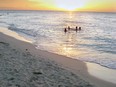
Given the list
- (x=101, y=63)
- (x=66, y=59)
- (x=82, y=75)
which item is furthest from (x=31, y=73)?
(x=101, y=63)

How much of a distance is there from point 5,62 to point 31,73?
197 cm

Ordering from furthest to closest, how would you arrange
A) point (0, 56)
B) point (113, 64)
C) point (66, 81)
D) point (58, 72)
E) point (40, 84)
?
point (113, 64), point (0, 56), point (58, 72), point (66, 81), point (40, 84)

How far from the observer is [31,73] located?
9695mm

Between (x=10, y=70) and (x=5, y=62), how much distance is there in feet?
4.52

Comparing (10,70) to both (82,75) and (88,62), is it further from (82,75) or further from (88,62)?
(88,62)

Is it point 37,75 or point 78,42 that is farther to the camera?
point 78,42

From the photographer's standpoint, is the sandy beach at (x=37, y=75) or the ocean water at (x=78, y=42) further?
the ocean water at (x=78, y=42)

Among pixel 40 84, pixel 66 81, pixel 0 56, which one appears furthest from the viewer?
pixel 0 56

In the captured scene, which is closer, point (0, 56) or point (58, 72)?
point (58, 72)

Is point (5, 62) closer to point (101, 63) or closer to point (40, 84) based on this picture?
point (40, 84)

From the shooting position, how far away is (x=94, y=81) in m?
10.0

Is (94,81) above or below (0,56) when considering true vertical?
below

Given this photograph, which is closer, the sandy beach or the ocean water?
the sandy beach

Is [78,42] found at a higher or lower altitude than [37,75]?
lower
